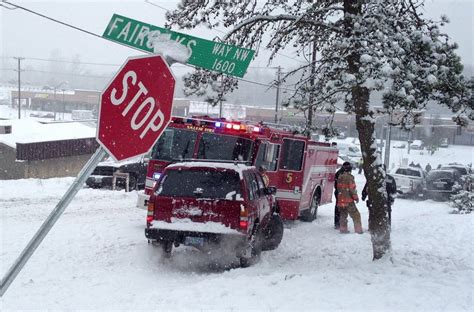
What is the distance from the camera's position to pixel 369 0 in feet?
27.3

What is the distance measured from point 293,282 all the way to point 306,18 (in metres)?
4.65

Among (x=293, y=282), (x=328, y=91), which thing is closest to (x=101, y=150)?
(x=293, y=282)

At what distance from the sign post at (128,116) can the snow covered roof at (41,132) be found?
26.3 m

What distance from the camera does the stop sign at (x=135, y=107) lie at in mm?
3607

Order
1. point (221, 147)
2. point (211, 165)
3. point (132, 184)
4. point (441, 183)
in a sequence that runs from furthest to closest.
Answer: point (441, 183) → point (132, 184) → point (221, 147) → point (211, 165)

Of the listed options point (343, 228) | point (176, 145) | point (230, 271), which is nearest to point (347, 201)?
point (343, 228)

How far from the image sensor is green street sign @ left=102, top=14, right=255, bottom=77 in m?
4.78

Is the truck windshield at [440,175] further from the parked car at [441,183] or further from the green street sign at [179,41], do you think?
the green street sign at [179,41]

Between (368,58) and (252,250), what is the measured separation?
4205 mm

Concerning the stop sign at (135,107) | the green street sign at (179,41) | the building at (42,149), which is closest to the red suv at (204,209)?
the green street sign at (179,41)

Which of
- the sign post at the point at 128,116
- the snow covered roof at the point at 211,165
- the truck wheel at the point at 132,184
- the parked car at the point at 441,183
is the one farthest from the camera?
the parked car at the point at 441,183

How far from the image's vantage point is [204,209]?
9289mm

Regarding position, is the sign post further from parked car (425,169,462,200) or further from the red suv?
parked car (425,169,462,200)

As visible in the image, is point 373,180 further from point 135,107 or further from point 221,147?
point 135,107
